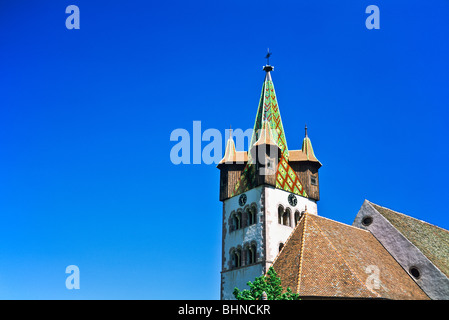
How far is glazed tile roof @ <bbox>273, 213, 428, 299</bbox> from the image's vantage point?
94.0 ft

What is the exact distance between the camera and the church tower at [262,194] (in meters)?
37.6

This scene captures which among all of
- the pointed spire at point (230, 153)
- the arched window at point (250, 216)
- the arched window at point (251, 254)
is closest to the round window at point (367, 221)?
the arched window at point (250, 216)

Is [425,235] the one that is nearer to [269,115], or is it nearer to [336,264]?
[336,264]

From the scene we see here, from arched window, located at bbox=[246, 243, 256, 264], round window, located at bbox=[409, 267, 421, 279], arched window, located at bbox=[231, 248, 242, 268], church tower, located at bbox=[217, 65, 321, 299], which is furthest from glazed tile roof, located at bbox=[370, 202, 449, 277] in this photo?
arched window, located at bbox=[231, 248, 242, 268]

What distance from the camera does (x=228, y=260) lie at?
39.4 m

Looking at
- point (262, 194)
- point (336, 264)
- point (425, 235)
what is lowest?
point (336, 264)

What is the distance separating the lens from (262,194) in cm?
3847

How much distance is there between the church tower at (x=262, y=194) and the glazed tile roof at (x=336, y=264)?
3.31m

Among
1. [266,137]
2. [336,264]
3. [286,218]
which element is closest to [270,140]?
[266,137]

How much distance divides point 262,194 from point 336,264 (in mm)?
9687
